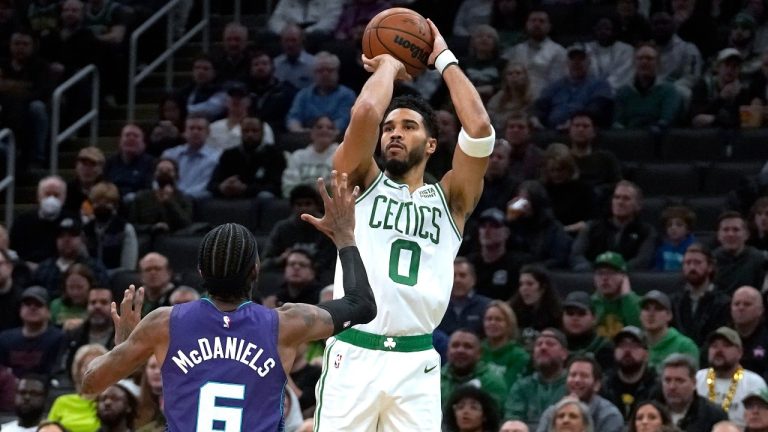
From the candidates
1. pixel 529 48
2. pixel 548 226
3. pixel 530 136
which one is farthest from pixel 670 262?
pixel 529 48

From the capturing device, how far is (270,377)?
614 cm

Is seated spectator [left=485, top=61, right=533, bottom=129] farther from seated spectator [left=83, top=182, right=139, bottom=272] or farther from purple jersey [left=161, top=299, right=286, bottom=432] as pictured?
purple jersey [left=161, top=299, right=286, bottom=432]

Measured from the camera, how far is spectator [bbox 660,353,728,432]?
36.8ft

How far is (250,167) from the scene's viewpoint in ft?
53.9

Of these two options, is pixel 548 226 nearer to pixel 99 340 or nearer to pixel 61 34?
pixel 99 340

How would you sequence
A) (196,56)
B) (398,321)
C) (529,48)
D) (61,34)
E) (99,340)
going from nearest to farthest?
(398,321) → (99,340) → (529,48) → (61,34) → (196,56)

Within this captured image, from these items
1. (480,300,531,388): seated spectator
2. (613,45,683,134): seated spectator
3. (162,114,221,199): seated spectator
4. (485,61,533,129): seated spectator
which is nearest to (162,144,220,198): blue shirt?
(162,114,221,199): seated spectator

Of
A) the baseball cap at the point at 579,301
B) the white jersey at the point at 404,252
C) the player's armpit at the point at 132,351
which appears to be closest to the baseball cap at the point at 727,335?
the baseball cap at the point at 579,301

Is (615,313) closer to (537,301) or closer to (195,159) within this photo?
(537,301)

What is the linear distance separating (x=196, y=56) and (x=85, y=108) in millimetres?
1849

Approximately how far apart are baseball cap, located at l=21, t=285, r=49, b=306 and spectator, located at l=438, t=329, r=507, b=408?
12.8 feet

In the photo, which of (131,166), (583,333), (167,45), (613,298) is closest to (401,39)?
(583,333)

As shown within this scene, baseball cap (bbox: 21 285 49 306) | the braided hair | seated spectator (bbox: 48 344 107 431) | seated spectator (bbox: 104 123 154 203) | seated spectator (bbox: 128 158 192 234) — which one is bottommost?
seated spectator (bbox: 48 344 107 431)

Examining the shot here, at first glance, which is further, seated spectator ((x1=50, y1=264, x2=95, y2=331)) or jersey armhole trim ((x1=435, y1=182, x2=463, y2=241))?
seated spectator ((x1=50, y1=264, x2=95, y2=331))
